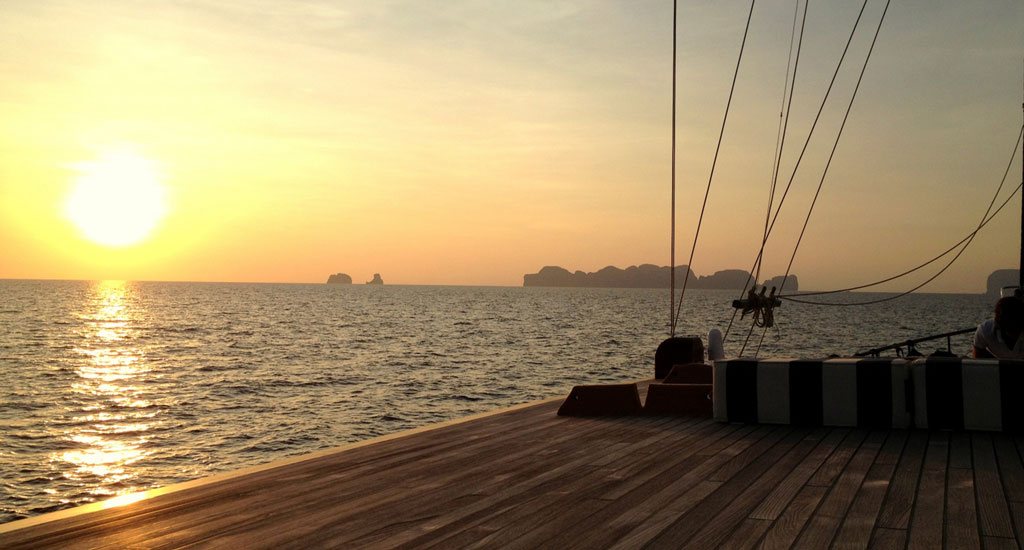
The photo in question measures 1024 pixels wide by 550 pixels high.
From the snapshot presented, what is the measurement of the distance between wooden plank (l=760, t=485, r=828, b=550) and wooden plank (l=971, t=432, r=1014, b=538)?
0.74 metres

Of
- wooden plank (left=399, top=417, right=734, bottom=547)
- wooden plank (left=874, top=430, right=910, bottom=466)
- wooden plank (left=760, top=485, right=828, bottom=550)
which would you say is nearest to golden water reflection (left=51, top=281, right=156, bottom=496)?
wooden plank (left=399, top=417, right=734, bottom=547)

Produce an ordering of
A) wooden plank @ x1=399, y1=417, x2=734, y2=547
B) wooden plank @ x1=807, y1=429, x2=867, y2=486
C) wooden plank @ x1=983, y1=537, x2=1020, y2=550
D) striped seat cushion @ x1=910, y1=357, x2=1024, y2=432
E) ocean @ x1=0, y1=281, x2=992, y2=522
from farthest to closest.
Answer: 1. ocean @ x1=0, y1=281, x2=992, y2=522
2. striped seat cushion @ x1=910, y1=357, x2=1024, y2=432
3. wooden plank @ x1=807, y1=429, x2=867, y2=486
4. wooden plank @ x1=399, y1=417, x2=734, y2=547
5. wooden plank @ x1=983, y1=537, x2=1020, y2=550

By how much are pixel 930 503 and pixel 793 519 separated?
829 mm

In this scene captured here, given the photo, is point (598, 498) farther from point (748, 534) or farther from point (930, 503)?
point (930, 503)

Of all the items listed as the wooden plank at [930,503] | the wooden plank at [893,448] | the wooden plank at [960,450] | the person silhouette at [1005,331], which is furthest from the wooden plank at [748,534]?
the person silhouette at [1005,331]

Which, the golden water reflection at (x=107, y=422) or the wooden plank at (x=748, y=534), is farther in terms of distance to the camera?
the golden water reflection at (x=107, y=422)

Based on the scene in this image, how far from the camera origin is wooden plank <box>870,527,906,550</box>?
3504mm

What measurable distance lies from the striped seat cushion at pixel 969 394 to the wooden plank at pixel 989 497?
506 mm

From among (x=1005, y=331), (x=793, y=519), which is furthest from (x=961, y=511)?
(x=1005, y=331)

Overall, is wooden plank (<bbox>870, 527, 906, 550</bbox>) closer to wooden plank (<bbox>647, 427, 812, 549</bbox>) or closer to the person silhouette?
wooden plank (<bbox>647, 427, 812, 549</bbox>)

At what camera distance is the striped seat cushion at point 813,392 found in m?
6.80

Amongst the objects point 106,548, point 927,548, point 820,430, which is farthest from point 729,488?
point 106,548

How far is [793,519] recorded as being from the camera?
398 centimetres

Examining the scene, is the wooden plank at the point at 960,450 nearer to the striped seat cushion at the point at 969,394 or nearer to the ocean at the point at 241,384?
the striped seat cushion at the point at 969,394
